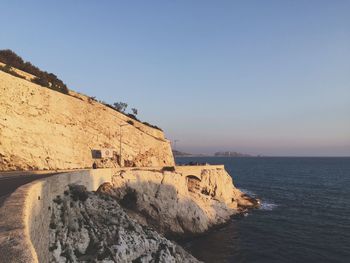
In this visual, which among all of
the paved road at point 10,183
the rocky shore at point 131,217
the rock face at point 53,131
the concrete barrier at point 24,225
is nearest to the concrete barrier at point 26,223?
the concrete barrier at point 24,225

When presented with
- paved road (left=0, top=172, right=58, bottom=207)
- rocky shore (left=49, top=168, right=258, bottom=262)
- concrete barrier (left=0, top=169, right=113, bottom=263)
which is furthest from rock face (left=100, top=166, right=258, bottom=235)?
concrete barrier (left=0, top=169, right=113, bottom=263)

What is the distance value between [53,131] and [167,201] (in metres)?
17.1

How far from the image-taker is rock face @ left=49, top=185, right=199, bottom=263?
61.8 ft

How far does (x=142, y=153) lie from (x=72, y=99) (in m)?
15.9

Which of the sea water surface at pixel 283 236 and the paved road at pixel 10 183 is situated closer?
the paved road at pixel 10 183

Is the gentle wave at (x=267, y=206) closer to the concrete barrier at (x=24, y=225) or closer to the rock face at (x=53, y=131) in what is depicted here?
the rock face at (x=53, y=131)

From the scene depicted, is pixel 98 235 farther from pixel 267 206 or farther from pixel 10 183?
pixel 267 206

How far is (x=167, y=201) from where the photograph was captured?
1650 inches

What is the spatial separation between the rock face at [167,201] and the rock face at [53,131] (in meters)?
8.42

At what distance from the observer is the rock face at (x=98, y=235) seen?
18844mm

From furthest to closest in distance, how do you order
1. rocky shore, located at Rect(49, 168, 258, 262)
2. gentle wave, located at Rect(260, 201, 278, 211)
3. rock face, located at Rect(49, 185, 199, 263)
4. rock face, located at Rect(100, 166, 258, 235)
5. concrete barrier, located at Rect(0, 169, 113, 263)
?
gentle wave, located at Rect(260, 201, 278, 211)
rock face, located at Rect(100, 166, 258, 235)
rocky shore, located at Rect(49, 168, 258, 262)
rock face, located at Rect(49, 185, 199, 263)
concrete barrier, located at Rect(0, 169, 113, 263)

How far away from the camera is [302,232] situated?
1800 inches

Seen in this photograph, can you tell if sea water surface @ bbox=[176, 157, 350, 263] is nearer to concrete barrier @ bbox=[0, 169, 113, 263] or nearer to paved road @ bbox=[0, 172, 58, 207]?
paved road @ bbox=[0, 172, 58, 207]

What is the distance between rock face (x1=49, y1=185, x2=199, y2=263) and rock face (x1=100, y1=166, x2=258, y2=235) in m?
8.75
